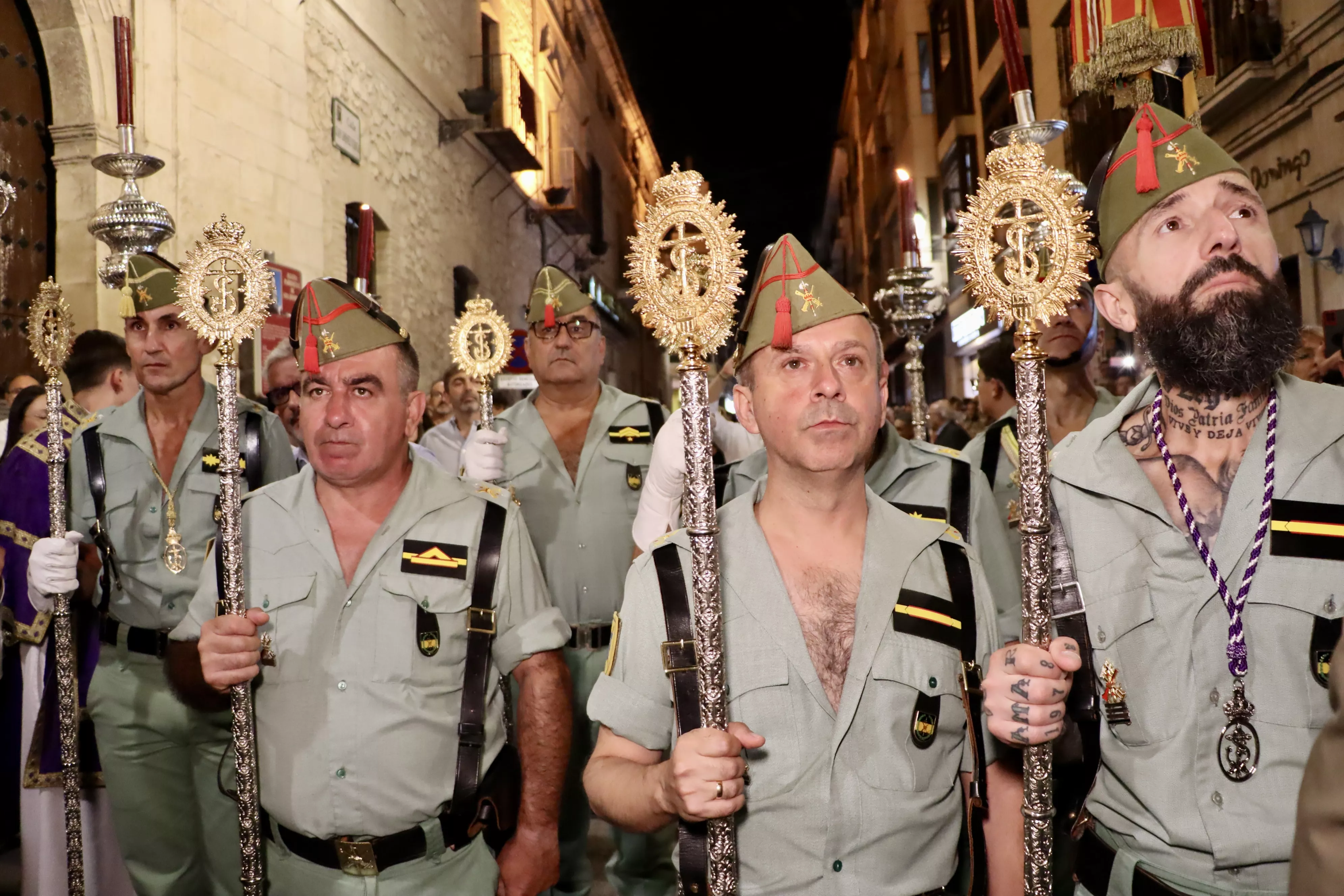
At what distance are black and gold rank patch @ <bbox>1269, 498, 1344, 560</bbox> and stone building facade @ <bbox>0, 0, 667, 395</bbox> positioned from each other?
7215 millimetres

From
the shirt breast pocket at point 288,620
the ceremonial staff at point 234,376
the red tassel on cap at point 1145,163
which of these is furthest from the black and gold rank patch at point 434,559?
the red tassel on cap at point 1145,163

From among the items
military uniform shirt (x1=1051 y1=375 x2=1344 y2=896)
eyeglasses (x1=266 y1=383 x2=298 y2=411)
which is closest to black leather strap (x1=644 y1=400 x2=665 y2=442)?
eyeglasses (x1=266 y1=383 x2=298 y2=411)

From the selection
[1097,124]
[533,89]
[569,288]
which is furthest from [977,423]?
[533,89]

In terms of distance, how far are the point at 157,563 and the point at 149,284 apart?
1.21 metres

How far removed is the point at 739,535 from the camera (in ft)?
8.95

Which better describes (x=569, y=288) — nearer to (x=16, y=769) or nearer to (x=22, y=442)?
(x=22, y=442)

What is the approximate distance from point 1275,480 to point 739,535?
1241mm

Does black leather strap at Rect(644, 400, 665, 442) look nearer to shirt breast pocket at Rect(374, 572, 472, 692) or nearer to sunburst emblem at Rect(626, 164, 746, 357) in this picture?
shirt breast pocket at Rect(374, 572, 472, 692)

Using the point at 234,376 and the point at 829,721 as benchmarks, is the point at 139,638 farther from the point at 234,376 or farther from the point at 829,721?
the point at 829,721

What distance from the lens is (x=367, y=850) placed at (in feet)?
10.1

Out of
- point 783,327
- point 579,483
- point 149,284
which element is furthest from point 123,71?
point 783,327

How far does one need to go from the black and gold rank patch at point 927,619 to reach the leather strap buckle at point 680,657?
0.52 meters

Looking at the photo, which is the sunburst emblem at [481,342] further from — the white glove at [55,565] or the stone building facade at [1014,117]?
the stone building facade at [1014,117]

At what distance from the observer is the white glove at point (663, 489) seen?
396 centimetres
